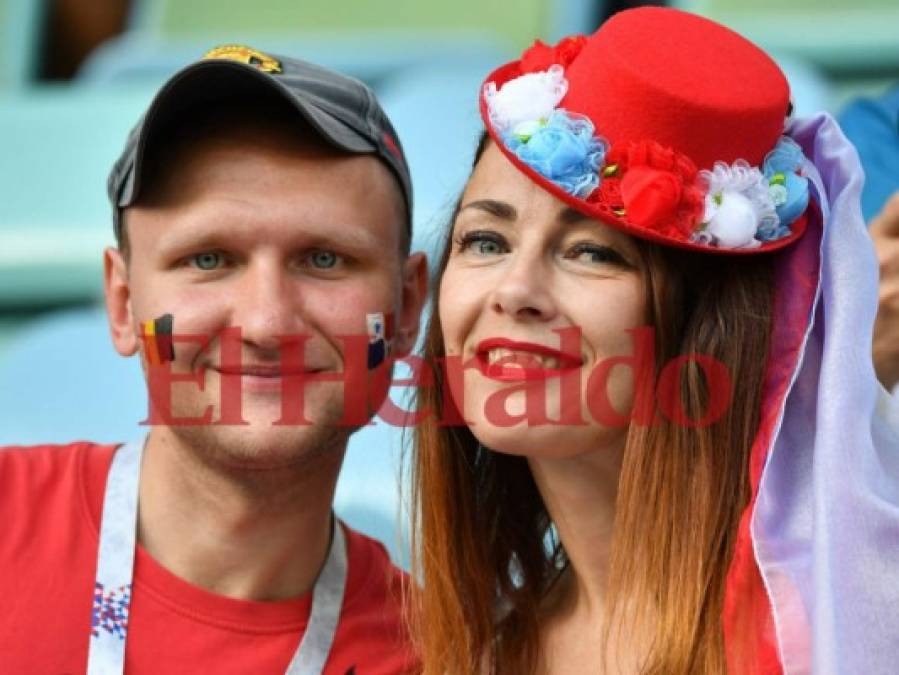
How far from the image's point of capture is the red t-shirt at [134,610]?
247 cm

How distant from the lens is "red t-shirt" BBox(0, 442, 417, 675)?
2.47m

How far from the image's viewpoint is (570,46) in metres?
2.31

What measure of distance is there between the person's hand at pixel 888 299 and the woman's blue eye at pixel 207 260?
3.42 feet

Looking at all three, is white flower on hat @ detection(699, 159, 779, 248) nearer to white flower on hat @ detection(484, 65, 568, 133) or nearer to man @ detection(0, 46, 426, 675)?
white flower on hat @ detection(484, 65, 568, 133)

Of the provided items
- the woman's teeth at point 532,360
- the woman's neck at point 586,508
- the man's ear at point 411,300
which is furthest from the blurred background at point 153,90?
the woman's teeth at point 532,360

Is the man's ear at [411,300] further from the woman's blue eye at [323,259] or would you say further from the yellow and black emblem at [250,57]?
the yellow and black emblem at [250,57]

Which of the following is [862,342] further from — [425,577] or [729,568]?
[425,577]

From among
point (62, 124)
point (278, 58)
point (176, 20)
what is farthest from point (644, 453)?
point (176, 20)

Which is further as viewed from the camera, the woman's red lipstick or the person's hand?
the person's hand

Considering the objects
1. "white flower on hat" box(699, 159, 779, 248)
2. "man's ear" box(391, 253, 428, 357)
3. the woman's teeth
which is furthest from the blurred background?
"white flower on hat" box(699, 159, 779, 248)

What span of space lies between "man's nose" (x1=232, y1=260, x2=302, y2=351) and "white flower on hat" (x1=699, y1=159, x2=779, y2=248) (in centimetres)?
69

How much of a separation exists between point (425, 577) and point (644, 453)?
0.48 m

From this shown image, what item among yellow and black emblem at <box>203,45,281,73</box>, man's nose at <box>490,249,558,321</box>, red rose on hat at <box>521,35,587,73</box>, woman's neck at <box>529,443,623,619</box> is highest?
red rose on hat at <box>521,35,587,73</box>

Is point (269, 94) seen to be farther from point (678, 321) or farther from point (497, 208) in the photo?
point (678, 321)
